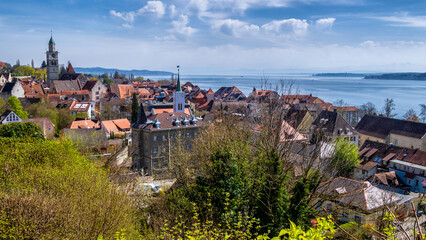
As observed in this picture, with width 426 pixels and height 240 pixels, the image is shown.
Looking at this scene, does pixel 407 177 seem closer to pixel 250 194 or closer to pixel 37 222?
pixel 250 194

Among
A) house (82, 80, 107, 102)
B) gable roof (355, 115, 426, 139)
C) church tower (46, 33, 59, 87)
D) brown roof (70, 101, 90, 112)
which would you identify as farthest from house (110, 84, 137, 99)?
gable roof (355, 115, 426, 139)

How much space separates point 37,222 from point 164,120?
22.6 meters

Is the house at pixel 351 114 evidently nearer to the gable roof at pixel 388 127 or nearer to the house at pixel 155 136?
the gable roof at pixel 388 127

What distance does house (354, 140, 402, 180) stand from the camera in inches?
1139

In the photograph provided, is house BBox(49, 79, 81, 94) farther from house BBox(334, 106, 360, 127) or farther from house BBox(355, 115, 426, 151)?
house BBox(355, 115, 426, 151)

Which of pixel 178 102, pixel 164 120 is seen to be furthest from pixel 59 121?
pixel 164 120

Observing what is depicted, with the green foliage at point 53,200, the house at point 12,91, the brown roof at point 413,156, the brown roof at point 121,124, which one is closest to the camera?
the green foliage at point 53,200

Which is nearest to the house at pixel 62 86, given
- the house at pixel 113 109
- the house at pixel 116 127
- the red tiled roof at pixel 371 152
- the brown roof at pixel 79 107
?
the house at pixel 113 109

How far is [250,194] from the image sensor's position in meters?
12.0

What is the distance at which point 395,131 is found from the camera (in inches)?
1550

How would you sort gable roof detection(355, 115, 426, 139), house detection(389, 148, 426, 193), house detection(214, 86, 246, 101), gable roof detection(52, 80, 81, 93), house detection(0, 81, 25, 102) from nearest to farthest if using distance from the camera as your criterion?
house detection(389, 148, 426, 193) < gable roof detection(355, 115, 426, 139) < house detection(0, 81, 25, 102) < gable roof detection(52, 80, 81, 93) < house detection(214, 86, 246, 101)

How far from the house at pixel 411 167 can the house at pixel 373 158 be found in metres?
0.86

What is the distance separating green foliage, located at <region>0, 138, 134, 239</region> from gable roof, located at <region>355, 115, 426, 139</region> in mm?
36297

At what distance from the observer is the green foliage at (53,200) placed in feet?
24.9
